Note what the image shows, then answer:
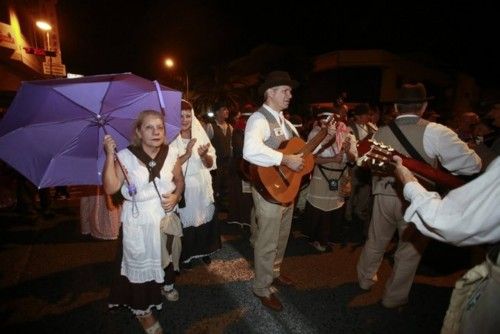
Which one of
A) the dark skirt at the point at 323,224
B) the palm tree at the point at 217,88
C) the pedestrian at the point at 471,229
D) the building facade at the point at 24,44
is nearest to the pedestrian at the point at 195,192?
the dark skirt at the point at 323,224

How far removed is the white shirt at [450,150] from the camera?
9.64ft

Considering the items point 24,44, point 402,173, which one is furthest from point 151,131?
point 24,44

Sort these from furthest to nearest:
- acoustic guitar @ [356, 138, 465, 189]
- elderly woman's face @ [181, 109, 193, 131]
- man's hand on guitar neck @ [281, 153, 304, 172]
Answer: elderly woman's face @ [181, 109, 193, 131] < man's hand on guitar neck @ [281, 153, 304, 172] < acoustic guitar @ [356, 138, 465, 189]

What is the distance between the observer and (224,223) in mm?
6227

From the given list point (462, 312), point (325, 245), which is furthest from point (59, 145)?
point (325, 245)

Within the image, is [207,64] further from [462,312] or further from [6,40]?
[462,312]

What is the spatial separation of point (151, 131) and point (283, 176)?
147 centimetres

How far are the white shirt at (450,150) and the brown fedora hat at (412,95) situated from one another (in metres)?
0.30

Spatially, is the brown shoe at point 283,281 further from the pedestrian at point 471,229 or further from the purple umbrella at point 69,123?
the purple umbrella at point 69,123

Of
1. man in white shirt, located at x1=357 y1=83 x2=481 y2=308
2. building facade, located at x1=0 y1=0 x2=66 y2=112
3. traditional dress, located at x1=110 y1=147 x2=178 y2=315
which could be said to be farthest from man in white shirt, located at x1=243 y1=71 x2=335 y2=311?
building facade, located at x1=0 y1=0 x2=66 y2=112

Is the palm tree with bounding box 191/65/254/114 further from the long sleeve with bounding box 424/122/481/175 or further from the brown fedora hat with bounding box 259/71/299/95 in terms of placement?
the long sleeve with bounding box 424/122/481/175

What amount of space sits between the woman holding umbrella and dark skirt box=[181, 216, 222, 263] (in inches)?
48.2

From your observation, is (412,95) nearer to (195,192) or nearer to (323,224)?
(323,224)

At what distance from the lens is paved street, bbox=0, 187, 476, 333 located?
10.6 feet
